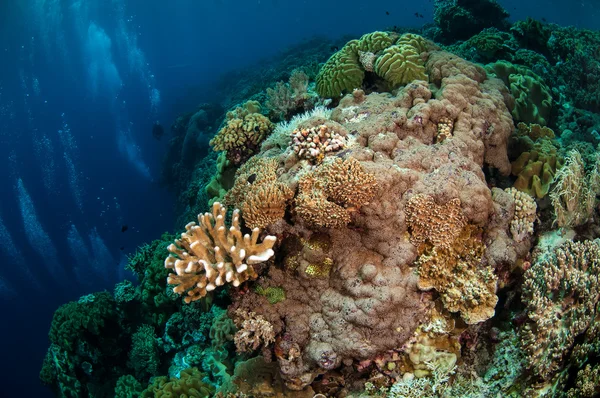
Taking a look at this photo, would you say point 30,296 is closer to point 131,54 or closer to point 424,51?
point 424,51

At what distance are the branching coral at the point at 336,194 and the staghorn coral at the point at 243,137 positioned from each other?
292 cm

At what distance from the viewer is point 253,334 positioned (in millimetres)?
4453

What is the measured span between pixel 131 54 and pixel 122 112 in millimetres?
32106

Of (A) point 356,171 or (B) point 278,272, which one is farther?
(B) point 278,272

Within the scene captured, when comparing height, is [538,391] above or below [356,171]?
below

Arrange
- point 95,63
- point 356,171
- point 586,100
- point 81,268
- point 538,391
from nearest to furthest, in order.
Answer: point 538,391 < point 356,171 < point 586,100 < point 81,268 < point 95,63

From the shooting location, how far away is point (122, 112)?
60.9m

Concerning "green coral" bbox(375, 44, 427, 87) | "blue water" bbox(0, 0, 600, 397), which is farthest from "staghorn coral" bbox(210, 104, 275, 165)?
"blue water" bbox(0, 0, 600, 397)

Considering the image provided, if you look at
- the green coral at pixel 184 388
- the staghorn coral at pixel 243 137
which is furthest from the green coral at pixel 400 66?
the green coral at pixel 184 388

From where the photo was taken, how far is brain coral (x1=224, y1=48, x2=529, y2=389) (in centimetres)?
410

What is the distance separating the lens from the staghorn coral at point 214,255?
4113 mm

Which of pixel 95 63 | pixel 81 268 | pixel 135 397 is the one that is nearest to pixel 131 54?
pixel 95 63

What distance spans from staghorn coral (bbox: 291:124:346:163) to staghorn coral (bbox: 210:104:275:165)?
6.84 feet

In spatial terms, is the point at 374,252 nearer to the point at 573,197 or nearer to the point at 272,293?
the point at 272,293
